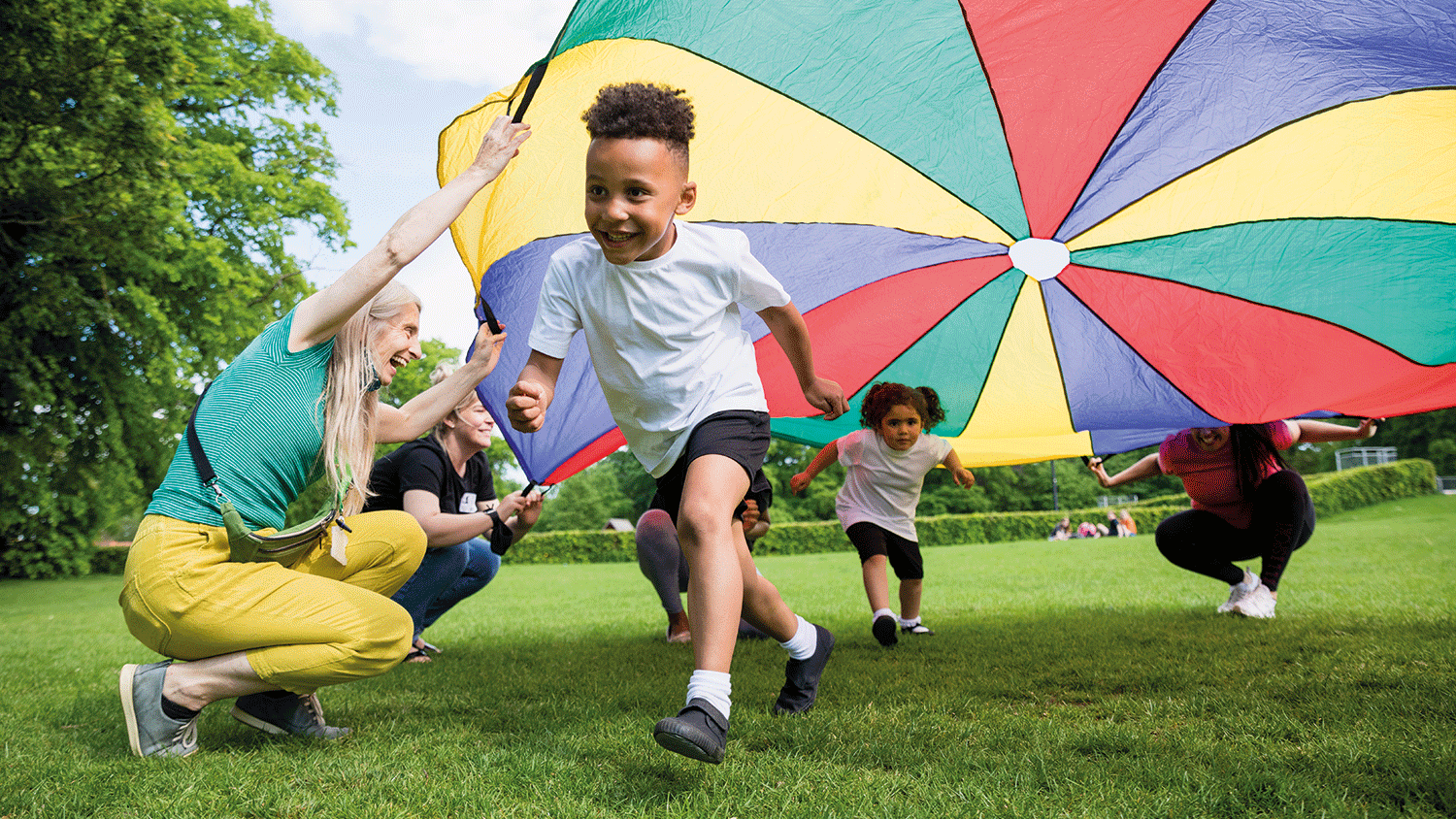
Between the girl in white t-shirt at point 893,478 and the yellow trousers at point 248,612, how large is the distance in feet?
8.14

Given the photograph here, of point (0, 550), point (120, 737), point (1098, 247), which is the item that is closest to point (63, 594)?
point (0, 550)

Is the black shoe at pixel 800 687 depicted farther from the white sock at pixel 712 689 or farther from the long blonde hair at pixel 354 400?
the long blonde hair at pixel 354 400

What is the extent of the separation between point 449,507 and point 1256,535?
404 cm

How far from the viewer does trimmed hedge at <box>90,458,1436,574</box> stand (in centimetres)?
2384

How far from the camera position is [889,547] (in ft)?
14.5

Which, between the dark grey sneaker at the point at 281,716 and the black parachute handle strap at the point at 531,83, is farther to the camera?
the black parachute handle strap at the point at 531,83

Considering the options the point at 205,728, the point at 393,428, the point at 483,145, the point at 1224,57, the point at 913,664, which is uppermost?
the point at 1224,57

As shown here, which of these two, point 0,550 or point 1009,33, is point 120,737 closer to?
point 1009,33

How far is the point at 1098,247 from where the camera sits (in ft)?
13.4

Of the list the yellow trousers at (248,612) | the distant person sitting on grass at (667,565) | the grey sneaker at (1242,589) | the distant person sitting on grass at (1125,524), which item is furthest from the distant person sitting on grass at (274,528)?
the distant person sitting on grass at (1125,524)

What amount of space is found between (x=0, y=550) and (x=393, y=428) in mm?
17599

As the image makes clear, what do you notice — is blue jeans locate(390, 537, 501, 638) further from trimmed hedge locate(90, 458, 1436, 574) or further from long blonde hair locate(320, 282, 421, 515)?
trimmed hedge locate(90, 458, 1436, 574)

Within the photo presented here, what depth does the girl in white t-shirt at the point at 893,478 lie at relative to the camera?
4.34m

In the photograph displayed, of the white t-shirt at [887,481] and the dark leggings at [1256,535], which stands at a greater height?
the white t-shirt at [887,481]
